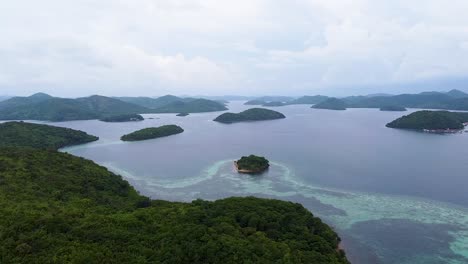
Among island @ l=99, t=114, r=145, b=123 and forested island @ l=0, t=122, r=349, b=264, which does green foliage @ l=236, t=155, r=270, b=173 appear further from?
island @ l=99, t=114, r=145, b=123

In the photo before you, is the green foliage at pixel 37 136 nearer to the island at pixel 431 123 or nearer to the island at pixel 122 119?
the island at pixel 122 119

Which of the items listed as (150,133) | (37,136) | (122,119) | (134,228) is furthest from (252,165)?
(122,119)

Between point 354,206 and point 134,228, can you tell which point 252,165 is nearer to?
point 354,206

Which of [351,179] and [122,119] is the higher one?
[122,119]

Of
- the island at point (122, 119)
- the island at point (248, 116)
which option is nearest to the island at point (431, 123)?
the island at point (248, 116)

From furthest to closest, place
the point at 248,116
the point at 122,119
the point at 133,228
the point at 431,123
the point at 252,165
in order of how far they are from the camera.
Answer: the point at 248,116, the point at 122,119, the point at 431,123, the point at 252,165, the point at 133,228

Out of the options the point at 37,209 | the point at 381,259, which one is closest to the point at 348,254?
the point at 381,259

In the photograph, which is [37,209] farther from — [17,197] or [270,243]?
[270,243]
